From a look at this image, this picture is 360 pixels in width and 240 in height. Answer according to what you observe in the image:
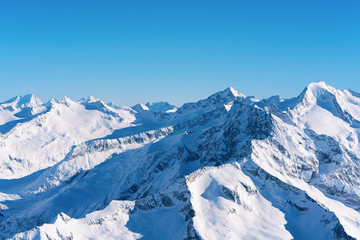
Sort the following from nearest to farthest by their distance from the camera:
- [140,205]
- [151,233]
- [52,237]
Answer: [52,237], [151,233], [140,205]

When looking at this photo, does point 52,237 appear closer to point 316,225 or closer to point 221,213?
point 221,213

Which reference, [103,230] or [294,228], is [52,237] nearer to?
[103,230]

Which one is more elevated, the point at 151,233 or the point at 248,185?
the point at 248,185

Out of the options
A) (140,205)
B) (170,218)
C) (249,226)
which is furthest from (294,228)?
(140,205)

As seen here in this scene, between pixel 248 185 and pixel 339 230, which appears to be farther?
pixel 248 185

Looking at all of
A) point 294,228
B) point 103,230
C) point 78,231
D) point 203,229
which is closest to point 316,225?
point 294,228

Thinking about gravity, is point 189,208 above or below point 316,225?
above

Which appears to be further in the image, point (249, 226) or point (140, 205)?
point (140, 205)

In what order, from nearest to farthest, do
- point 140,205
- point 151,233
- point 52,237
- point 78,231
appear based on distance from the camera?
point 52,237, point 78,231, point 151,233, point 140,205

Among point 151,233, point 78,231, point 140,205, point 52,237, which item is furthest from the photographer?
point 140,205
